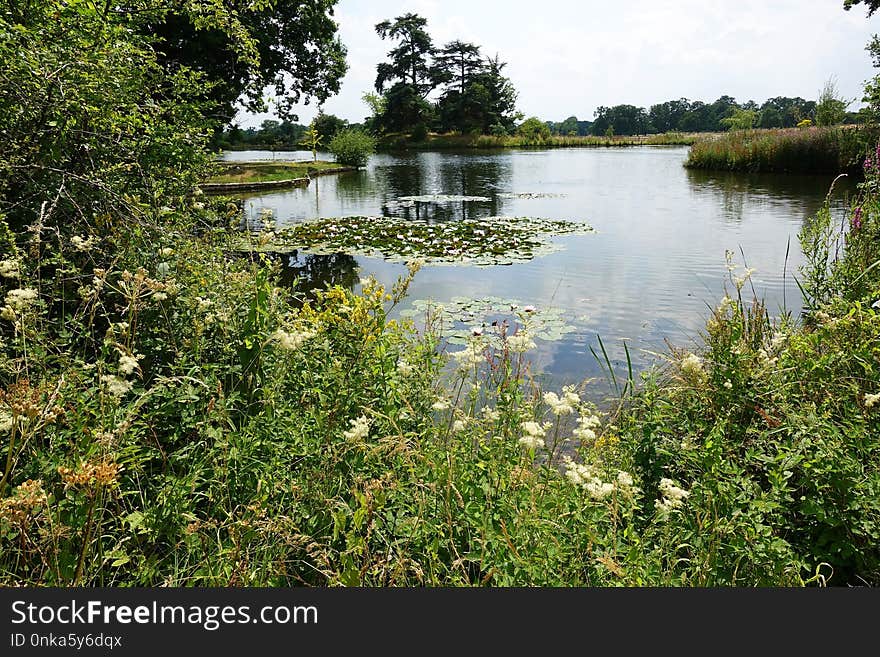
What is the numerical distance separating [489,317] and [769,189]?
14466 mm

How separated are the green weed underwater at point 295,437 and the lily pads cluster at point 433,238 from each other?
209 inches

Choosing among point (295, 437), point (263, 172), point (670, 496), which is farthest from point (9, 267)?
point (263, 172)

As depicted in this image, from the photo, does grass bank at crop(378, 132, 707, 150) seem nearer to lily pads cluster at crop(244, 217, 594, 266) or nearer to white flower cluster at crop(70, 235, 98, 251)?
lily pads cluster at crop(244, 217, 594, 266)

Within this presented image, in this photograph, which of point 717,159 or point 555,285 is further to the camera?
point 717,159

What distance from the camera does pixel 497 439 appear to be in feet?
7.34

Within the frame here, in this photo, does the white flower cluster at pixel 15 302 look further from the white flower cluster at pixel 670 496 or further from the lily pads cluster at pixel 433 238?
the lily pads cluster at pixel 433 238

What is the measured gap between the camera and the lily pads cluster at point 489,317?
215 inches

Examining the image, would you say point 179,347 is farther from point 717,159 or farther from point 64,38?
point 717,159

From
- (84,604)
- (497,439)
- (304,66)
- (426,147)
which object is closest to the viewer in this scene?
(84,604)

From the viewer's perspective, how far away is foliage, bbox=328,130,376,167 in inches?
1106

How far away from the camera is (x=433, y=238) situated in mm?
10312

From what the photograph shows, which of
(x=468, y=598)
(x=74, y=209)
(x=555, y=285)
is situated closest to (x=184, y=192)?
(x=74, y=209)

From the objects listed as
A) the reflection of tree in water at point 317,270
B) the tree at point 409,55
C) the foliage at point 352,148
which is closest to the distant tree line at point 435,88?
the tree at point 409,55

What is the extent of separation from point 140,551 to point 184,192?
8.24 ft
